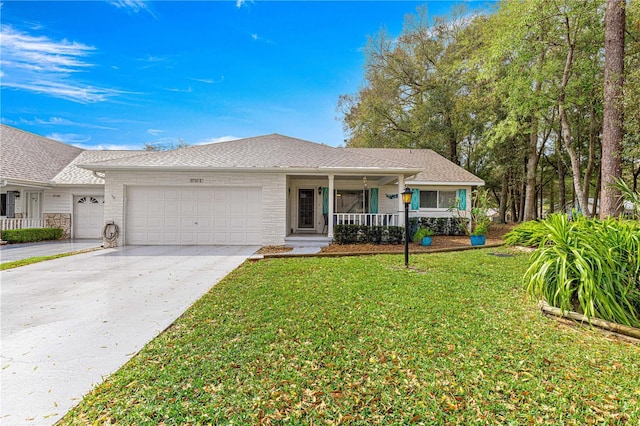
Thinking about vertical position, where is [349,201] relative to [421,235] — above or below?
above

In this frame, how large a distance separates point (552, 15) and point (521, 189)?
49.8ft

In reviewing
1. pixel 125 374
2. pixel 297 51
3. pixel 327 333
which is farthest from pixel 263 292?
pixel 297 51

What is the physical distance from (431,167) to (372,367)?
1414cm

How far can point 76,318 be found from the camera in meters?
3.94

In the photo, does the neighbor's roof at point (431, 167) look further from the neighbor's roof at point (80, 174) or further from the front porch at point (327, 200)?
the neighbor's roof at point (80, 174)

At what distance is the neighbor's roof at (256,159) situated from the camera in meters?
10.3

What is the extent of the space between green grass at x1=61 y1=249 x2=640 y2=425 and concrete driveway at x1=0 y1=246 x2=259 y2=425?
0.94 ft

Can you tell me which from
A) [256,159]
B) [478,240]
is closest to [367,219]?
[478,240]

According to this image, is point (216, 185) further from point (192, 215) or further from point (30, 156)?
point (30, 156)

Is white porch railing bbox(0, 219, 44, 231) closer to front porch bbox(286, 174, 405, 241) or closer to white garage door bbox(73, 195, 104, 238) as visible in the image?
white garage door bbox(73, 195, 104, 238)

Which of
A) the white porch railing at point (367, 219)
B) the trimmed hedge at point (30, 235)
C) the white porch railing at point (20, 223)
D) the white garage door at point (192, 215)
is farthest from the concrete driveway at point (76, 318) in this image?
the white porch railing at point (20, 223)

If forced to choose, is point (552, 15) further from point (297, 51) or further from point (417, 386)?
point (417, 386)

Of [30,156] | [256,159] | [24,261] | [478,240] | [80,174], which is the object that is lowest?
[24,261]

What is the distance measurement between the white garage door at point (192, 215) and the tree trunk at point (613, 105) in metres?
10.6
